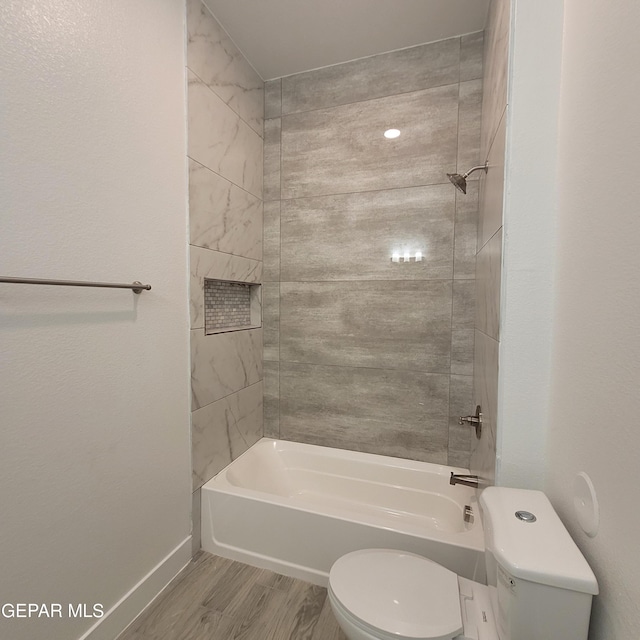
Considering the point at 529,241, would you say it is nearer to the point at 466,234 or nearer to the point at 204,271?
the point at 466,234

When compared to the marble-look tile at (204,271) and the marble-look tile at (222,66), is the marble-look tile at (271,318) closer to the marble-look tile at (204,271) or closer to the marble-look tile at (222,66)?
the marble-look tile at (204,271)

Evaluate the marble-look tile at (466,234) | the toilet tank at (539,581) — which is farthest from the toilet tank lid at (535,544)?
the marble-look tile at (466,234)

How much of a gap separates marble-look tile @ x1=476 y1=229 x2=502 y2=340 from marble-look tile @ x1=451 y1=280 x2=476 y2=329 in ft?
0.65

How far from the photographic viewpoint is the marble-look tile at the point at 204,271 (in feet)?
5.25

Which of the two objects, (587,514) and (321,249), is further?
(321,249)

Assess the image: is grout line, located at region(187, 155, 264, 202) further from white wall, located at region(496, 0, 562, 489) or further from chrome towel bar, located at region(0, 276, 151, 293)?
white wall, located at region(496, 0, 562, 489)

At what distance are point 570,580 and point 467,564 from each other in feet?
2.49

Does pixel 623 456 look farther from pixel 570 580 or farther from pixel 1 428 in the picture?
pixel 1 428

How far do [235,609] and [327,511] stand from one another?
0.52 metres

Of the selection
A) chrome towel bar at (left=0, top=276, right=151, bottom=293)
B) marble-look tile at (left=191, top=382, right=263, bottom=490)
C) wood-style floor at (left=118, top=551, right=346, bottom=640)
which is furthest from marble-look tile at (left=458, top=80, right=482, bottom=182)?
wood-style floor at (left=118, top=551, right=346, bottom=640)

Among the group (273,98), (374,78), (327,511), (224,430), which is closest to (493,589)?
(327,511)

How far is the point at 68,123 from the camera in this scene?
1.04 m

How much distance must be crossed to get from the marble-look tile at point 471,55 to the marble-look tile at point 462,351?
1356mm

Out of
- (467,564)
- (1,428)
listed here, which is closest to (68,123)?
(1,428)
